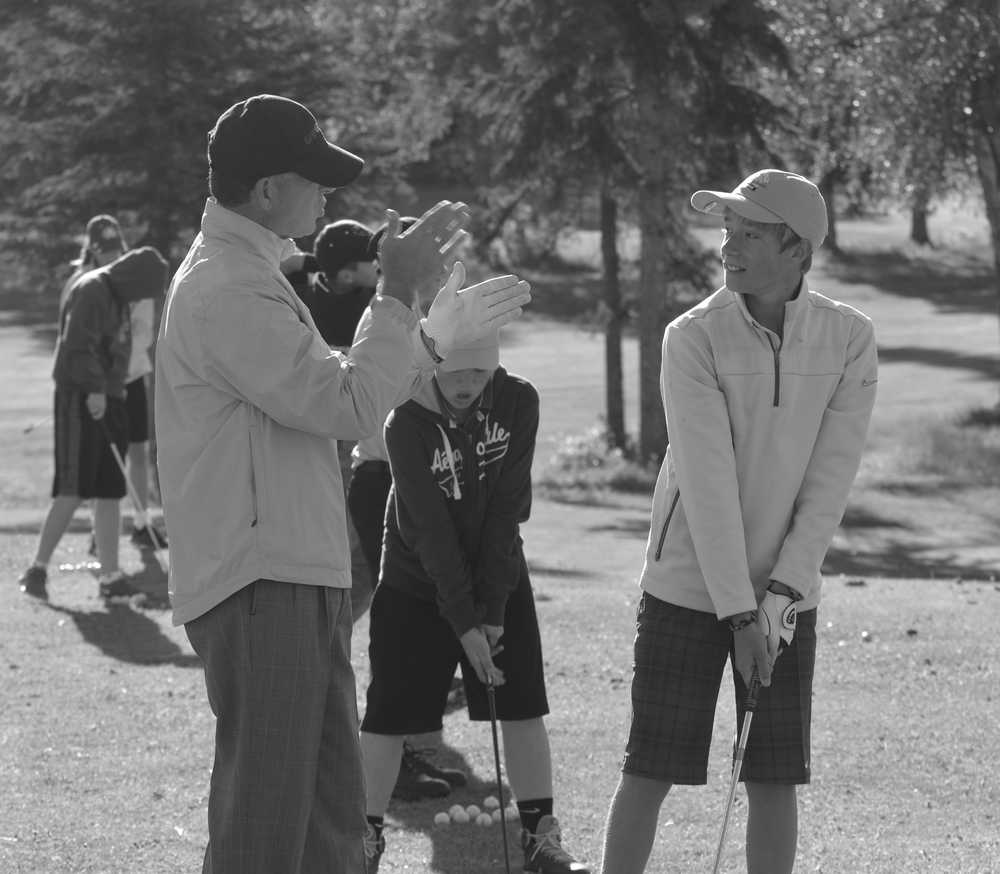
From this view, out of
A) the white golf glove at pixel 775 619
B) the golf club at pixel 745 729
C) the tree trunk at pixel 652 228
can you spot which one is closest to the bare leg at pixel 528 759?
the golf club at pixel 745 729

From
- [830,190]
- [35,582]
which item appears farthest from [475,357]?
[830,190]

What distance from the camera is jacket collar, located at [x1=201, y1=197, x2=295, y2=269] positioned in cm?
362

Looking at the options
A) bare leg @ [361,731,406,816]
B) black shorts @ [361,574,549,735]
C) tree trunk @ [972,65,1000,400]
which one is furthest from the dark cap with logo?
tree trunk @ [972,65,1000,400]

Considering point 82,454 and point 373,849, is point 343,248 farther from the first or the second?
point 82,454

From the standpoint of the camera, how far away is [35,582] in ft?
33.0

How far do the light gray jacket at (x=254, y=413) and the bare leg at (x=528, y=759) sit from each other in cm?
177

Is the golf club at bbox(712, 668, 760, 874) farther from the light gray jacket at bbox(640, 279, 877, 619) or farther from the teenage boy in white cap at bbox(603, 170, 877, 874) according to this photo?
the light gray jacket at bbox(640, 279, 877, 619)

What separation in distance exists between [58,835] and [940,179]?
17670 millimetres

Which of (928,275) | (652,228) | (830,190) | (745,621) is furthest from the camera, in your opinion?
(928,275)

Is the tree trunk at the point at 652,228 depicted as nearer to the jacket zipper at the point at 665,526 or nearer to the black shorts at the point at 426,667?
the black shorts at the point at 426,667

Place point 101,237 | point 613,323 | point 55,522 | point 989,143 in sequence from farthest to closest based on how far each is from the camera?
point 613,323, point 989,143, point 101,237, point 55,522

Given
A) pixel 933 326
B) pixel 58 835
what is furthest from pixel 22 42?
pixel 933 326

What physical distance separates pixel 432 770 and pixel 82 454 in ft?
14.3

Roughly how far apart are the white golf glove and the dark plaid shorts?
0.40 ft
